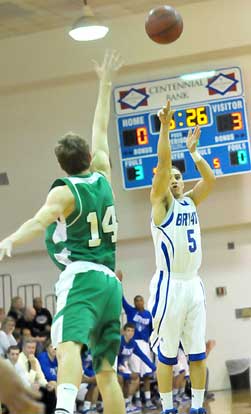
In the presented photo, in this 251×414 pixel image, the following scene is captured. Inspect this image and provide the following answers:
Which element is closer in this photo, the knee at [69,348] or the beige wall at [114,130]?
the knee at [69,348]

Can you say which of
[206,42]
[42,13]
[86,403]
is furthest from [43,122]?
[86,403]

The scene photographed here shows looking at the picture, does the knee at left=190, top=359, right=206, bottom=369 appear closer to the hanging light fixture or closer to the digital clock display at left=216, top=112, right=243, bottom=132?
the hanging light fixture

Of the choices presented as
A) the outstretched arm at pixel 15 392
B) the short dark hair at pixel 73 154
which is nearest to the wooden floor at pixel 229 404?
the short dark hair at pixel 73 154

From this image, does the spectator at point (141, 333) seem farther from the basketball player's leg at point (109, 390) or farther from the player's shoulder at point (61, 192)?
the player's shoulder at point (61, 192)

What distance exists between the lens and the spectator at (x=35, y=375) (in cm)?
1109

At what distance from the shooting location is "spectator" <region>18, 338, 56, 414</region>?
1109cm

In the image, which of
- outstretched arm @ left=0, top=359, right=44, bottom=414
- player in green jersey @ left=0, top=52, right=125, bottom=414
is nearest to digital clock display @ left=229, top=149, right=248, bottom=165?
player in green jersey @ left=0, top=52, right=125, bottom=414

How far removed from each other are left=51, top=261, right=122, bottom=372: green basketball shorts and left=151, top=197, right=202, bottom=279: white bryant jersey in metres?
2.33

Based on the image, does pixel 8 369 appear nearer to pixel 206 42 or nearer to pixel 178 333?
pixel 178 333

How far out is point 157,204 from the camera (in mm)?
7281

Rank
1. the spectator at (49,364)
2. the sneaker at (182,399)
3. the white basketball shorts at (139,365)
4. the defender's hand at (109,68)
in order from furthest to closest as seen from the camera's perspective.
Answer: the white basketball shorts at (139,365) → the sneaker at (182,399) → the spectator at (49,364) → the defender's hand at (109,68)

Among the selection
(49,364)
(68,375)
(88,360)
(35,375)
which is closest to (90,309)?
(68,375)

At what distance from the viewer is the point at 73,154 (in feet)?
16.5

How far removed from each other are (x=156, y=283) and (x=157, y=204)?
70cm
